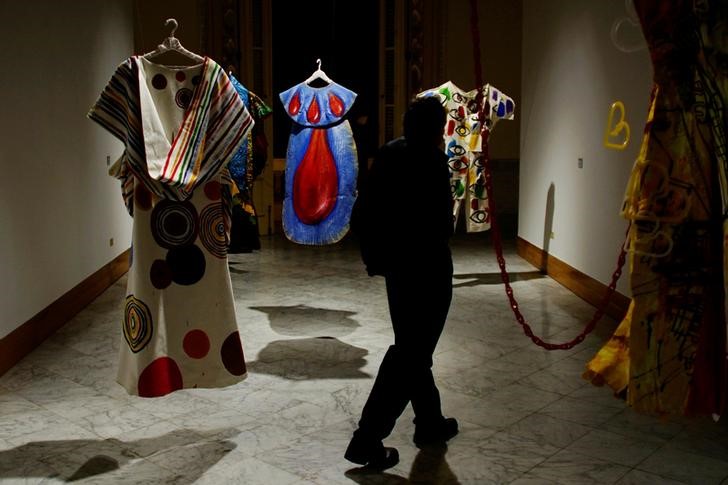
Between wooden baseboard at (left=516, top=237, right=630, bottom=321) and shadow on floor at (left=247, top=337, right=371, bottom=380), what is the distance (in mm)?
1473

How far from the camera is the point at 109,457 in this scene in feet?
10.3

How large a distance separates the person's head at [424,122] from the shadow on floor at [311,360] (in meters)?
1.62

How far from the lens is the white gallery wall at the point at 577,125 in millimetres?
5273

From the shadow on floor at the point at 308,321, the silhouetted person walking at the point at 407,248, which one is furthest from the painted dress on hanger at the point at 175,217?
the shadow on floor at the point at 308,321

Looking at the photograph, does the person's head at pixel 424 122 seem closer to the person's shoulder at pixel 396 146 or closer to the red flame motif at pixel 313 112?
the person's shoulder at pixel 396 146

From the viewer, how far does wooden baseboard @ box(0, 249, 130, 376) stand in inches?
168

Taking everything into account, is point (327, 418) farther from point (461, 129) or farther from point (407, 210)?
point (461, 129)

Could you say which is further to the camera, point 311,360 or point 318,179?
point 318,179

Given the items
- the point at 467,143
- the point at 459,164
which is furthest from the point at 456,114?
the point at 459,164

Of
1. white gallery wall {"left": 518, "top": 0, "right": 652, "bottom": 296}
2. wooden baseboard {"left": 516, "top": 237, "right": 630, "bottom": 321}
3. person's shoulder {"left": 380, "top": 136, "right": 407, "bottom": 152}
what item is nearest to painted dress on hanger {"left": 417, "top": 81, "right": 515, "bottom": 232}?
white gallery wall {"left": 518, "top": 0, "right": 652, "bottom": 296}

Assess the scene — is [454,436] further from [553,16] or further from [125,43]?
[125,43]

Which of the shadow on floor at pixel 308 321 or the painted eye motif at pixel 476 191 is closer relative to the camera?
the shadow on floor at pixel 308 321

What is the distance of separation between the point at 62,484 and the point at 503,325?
3.02 metres

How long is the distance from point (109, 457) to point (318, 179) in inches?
101
